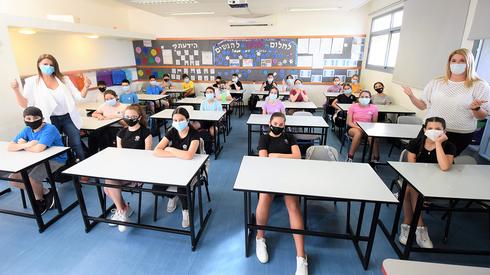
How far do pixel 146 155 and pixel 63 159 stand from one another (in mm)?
1177

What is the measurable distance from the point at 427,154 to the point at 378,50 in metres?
5.23

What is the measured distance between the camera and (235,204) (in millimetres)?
2932

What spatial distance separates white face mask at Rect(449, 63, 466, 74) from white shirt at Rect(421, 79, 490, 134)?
107 mm

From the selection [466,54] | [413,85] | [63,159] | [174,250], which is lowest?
[174,250]

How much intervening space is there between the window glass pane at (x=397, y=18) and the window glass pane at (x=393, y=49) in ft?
0.60

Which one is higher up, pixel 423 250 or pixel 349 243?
pixel 423 250

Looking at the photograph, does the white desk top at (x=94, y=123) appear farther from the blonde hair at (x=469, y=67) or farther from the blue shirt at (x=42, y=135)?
the blonde hair at (x=469, y=67)

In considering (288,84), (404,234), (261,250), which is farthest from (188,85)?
(404,234)

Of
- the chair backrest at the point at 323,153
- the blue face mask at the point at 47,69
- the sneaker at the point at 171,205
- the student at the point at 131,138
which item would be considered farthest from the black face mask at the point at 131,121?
the chair backrest at the point at 323,153

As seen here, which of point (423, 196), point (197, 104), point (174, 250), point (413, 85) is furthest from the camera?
point (197, 104)

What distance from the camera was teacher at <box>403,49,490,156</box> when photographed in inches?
89.4

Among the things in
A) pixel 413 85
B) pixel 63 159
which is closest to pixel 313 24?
pixel 413 85

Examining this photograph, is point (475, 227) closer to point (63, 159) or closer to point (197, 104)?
point (63, 159)

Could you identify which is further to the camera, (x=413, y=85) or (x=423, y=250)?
(x=413, y=85)
